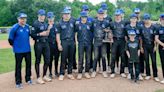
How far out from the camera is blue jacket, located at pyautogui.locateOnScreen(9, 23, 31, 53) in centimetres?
886

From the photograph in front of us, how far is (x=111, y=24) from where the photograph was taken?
974 cm

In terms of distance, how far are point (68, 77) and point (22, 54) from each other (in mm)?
1633

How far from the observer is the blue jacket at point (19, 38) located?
8859mm

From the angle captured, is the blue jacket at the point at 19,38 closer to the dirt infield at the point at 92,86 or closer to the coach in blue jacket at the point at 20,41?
the coach in blue jacket at the point at 20,41

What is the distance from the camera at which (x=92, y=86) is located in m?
9.00

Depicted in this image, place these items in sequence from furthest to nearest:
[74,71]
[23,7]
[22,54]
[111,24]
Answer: [23,7] < [74,71] < [111,24] < [22,54]

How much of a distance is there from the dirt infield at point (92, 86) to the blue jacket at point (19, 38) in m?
1.08

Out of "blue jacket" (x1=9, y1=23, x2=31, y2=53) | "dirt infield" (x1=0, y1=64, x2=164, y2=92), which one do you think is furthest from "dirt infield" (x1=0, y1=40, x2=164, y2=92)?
"blue jacket" (x1=9, y1=23, x2=31, y2=53)

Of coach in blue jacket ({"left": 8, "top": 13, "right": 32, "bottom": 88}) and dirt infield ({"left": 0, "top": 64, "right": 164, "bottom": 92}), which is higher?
coach in blue jacket ({"left": 8, "top": 13, "right": 32, "bottom": 88})

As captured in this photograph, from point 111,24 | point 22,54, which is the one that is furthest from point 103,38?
point 22,54

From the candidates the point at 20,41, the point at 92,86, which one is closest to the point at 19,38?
the point at 20,41

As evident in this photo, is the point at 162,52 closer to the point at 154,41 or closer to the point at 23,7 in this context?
the point at 154,41

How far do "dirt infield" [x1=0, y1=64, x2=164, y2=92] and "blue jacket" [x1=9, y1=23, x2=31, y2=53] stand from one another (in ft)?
3.56

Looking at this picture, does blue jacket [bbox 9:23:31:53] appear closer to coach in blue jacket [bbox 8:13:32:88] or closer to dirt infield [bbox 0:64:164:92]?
coach in blue jacket [bbox 8:13:32:88]
